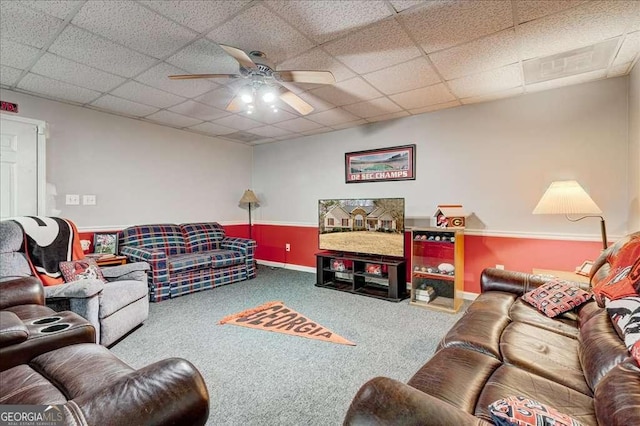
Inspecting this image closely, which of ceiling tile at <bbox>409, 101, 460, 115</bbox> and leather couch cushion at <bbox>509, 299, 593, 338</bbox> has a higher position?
ceiling tile at <bbox>409, 101, 460, 115</bbox>

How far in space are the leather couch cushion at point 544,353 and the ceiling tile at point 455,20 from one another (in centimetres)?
202

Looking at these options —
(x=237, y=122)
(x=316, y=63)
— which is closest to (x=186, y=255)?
(x=237, y=122)

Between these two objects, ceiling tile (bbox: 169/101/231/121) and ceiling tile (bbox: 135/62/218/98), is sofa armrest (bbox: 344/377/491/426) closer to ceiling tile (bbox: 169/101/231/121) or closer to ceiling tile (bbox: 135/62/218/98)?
ceiling tile (bbox: 135/62/218/98)

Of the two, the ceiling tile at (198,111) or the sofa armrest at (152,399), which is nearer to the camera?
the sofa armrest at (152,399)

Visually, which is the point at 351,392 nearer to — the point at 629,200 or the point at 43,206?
the point at 629,200

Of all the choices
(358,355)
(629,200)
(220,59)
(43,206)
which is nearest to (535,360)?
(358,355)

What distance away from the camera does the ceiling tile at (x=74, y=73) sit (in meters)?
2.63

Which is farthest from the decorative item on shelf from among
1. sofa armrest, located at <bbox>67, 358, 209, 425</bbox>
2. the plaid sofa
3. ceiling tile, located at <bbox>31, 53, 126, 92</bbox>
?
ceiling tile, located at <bbox>31, 53, 126, 92</bbox>

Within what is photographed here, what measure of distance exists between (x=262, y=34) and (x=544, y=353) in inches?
105

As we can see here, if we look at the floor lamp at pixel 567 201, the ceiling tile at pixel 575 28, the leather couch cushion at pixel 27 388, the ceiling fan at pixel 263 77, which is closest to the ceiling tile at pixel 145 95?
the ceiling fan at pixel 263 77

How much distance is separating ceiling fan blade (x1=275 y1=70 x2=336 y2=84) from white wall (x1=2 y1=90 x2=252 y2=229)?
9.81 feet

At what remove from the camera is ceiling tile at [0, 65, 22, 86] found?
2.77 metres

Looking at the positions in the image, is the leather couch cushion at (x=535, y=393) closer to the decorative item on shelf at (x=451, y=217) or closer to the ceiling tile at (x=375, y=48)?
the ceiling tile at (x=375, y=48)

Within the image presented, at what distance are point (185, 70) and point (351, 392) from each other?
119 inches
